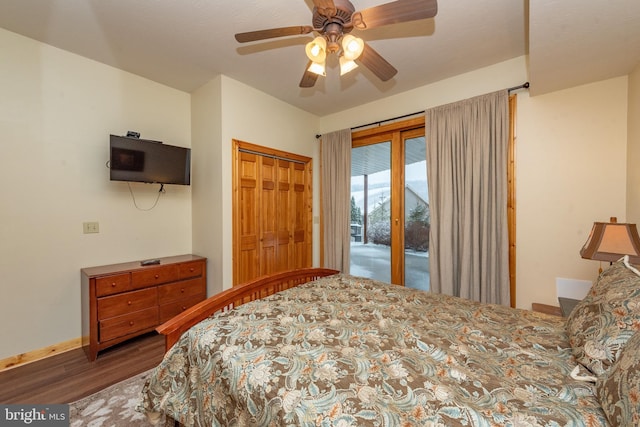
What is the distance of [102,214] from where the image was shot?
8.87 feet

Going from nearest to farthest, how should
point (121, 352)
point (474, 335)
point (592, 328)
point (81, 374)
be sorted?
point (592, 328) → point (474, 335) → point (81, 374) → point (121, 352)

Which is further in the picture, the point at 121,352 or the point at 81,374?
the point at 121,352

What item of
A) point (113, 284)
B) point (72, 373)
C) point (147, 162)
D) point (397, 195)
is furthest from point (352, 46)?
point (72, 373)

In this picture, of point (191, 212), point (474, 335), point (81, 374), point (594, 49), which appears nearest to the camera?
point (474, 335)

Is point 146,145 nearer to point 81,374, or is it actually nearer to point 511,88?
point 81,374

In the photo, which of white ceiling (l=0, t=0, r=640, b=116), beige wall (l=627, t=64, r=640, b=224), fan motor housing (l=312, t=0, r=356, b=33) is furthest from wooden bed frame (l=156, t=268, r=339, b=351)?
beige wall (l=627, t=64, r=640, b=224)

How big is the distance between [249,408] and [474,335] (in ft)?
3.57

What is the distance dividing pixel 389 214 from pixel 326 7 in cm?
253

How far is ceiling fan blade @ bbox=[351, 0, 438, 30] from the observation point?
4.42 ft

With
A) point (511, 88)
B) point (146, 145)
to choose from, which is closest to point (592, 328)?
point (511, 88)

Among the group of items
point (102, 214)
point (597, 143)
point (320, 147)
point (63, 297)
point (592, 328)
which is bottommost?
point (63, 297)

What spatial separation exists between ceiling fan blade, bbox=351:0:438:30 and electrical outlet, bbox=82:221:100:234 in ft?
9.73

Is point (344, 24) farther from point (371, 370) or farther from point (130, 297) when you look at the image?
point (130, 297)

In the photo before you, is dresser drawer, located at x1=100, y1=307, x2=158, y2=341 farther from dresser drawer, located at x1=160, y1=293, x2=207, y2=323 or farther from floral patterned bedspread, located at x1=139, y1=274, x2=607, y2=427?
floral patterned bedspread, located at x1=139, y1=274, x2=607, y2=427
